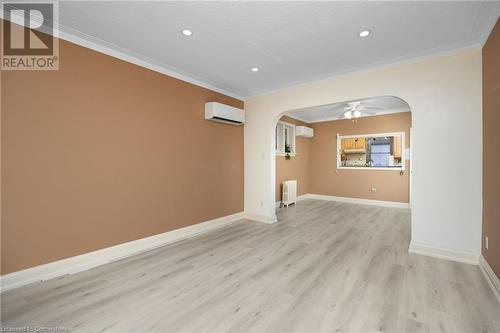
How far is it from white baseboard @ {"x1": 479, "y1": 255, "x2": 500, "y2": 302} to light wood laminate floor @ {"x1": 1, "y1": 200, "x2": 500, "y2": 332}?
6 centimetres

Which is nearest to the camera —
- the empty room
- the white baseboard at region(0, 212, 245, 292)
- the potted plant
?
the empty room

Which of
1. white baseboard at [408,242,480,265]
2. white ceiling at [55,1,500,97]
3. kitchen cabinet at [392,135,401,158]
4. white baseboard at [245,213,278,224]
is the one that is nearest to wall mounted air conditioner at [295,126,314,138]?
kitchen cabinet at [392,135,401,158]

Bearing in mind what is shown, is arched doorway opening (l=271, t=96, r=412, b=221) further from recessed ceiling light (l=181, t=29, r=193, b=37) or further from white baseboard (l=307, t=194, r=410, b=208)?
recessed ceiling light (l=181, t=29, r=193, b=37)

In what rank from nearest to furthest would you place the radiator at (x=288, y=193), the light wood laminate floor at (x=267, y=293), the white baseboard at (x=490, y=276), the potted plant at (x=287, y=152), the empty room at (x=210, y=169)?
1. the light wood laminate floor at (x=267, y=293)
2. the empty room at (x=210, y=169)
3. the white baseboard at (x=490, y=276)
4. the radiator at (x=288, y=193)
5. the potted plant at (x=287, y=152)

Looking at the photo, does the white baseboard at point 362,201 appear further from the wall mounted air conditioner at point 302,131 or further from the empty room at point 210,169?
the empty room at point 210,169

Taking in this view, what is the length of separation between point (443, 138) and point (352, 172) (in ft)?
13.3

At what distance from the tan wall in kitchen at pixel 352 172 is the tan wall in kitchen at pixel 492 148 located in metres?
3.75

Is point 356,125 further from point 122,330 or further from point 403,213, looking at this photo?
point 122,330

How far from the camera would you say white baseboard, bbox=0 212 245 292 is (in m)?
2.25

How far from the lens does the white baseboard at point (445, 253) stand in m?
2.77

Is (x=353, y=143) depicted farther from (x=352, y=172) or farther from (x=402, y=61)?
(x=402, y=61)

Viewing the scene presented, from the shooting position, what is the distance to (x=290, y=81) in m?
4.17

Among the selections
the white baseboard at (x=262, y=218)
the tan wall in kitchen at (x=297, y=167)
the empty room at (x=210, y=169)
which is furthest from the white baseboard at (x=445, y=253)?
the tan wall in kitchen at (x=297, y=167)

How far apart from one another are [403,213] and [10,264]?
7.02 m
